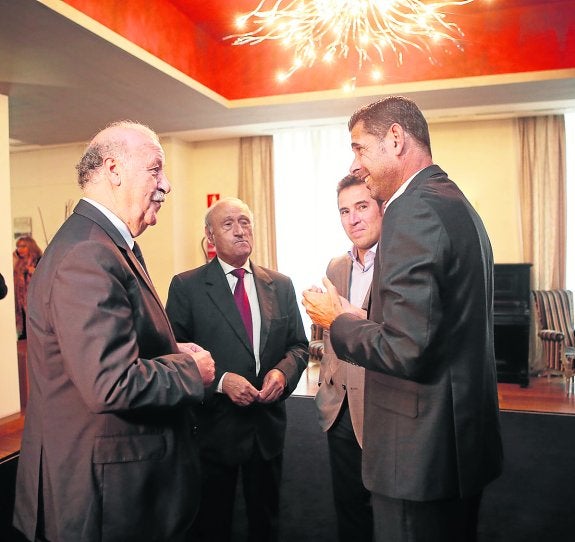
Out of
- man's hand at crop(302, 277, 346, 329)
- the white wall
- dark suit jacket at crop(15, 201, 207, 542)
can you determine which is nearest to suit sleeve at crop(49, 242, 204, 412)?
dark suit jacket at crop(15, 201, 207, 542)

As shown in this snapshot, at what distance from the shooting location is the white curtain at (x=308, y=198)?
7.77 metres

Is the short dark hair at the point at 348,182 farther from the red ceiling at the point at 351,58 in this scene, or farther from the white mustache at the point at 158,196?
the red ceiling at the point at 351,58

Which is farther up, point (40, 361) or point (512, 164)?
Result: point (512, 164)

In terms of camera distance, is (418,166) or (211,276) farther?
(211,276)

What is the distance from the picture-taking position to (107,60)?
450cm

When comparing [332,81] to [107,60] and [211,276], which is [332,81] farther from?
[211,276]

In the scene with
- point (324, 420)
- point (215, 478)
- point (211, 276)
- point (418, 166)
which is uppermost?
point (418, 166)

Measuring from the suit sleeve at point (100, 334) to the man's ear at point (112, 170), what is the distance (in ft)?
A: 0.81

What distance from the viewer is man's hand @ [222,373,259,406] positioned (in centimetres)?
224

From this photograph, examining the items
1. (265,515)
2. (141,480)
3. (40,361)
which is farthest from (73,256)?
(265,515)

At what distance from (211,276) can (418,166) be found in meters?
1.17

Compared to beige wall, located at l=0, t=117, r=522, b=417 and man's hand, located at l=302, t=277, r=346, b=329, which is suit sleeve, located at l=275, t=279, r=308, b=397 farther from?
beige wall, located at l=0, t=117, r=522, b=417

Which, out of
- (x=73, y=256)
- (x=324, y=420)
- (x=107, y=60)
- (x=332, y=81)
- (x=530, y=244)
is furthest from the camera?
(x=530, y=244)

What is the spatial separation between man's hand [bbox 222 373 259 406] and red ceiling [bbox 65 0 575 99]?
3293 mm
